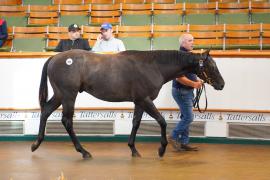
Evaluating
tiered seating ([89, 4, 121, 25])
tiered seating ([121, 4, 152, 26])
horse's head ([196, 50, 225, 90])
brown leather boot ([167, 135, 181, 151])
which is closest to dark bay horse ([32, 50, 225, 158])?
horse's head ([196, 50, 225, 90])

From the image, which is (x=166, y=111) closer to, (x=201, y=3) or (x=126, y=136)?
(x=126, y=136)

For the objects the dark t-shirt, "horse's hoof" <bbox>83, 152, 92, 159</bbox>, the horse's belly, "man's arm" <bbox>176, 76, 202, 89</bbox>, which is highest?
the dark t-shirt

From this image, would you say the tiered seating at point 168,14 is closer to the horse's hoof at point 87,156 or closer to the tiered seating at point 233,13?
the tiered seating at point 233,13

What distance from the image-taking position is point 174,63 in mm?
7535

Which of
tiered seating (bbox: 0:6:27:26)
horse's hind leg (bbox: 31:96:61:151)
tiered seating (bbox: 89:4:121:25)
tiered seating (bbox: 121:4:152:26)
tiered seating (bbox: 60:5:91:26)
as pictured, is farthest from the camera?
tiered seating (bbox: 0:6:27:26)

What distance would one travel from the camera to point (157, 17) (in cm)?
1292

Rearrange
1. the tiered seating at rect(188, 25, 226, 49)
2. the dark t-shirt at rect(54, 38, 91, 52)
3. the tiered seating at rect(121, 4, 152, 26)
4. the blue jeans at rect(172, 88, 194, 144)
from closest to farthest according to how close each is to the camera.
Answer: the blue jeans at rect(172, 88, 194, 144) → the dark t-shirt at rect(54, 38, 91, 52) → the tiered seating at rect(188, 25, 226, 49) → the tiered seating at rect(121, 4, 152, 26)

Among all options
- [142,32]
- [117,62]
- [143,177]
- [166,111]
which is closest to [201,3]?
[142,32]

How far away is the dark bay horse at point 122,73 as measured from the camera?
7.43 meters

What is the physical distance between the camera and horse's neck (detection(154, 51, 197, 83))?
7516 mm

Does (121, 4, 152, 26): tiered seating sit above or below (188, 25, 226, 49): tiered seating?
above

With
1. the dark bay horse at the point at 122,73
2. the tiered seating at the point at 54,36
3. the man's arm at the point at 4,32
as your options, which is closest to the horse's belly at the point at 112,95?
the dark bay horse at the point at 122,73

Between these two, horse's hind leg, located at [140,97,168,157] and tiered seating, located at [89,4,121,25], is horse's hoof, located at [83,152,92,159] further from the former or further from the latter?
tiered seating, located at [89,4,121,25]

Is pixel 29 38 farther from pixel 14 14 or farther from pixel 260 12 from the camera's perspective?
pixel 260 12
